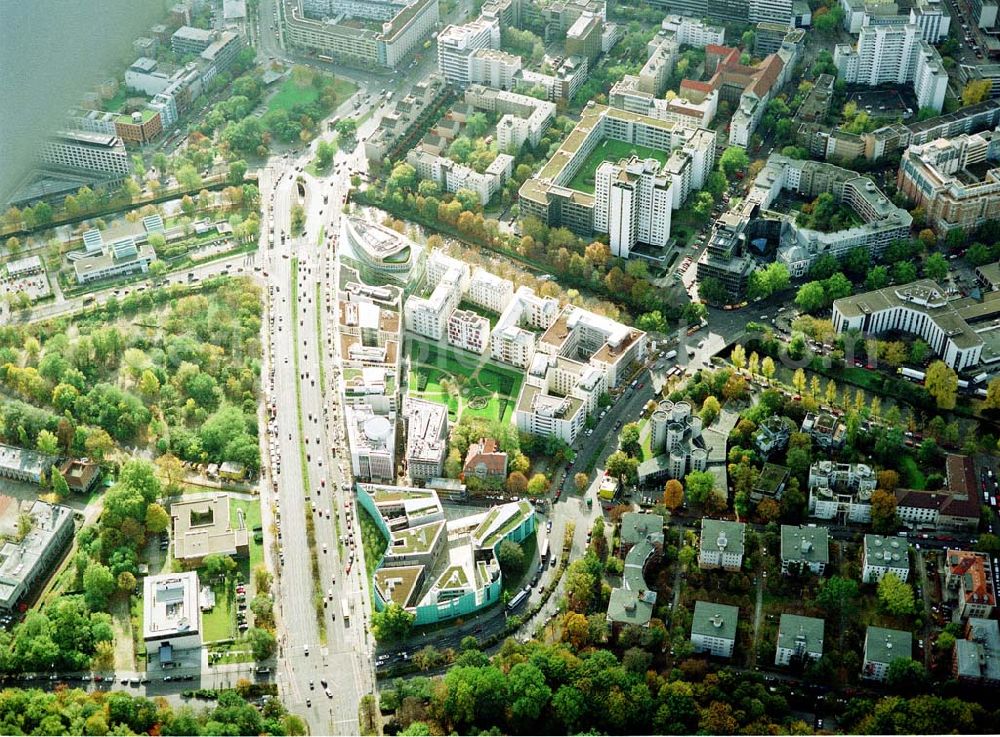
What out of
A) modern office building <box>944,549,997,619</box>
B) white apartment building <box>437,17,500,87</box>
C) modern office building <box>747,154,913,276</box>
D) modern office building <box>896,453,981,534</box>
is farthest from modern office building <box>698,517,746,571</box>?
white apartment building <box>437,17,500,87</box>

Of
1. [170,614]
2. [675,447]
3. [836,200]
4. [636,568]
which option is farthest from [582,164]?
[170,614]

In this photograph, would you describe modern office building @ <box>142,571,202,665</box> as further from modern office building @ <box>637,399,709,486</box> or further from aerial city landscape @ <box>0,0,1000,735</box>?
modern office building @ <box>637,399,709,486</box>

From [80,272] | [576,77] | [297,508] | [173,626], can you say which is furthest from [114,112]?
[173,626]

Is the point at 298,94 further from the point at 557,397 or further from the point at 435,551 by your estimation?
the point at 435,551

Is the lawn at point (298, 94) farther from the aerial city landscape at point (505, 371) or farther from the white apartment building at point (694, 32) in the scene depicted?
the white apartment building at point (694, 32)

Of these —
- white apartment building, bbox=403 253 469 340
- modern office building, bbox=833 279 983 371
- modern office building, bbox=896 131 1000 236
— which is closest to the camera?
modern office building, bbox=833 279 983 371
